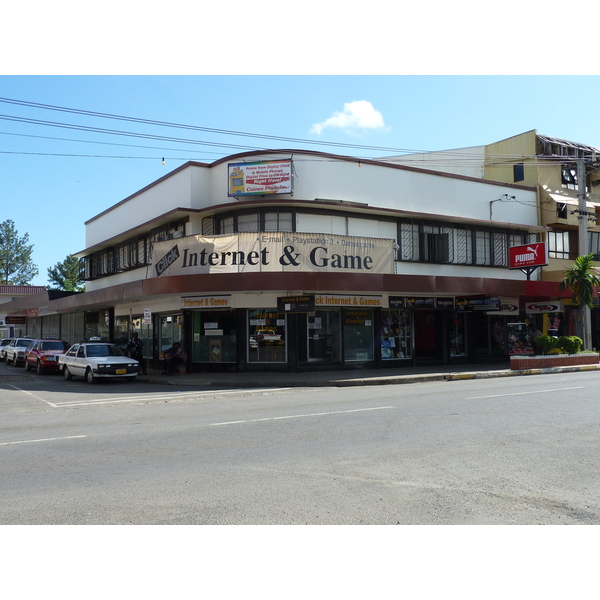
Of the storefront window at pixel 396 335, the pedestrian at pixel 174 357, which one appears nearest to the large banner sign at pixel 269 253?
the pedestrian at pixel 174 357

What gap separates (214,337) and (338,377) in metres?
5.49

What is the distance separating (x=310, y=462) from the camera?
7.76 metres

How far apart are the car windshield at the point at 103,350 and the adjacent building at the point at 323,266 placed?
1788 mm

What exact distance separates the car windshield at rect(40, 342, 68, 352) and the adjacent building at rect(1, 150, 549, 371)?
2.58m

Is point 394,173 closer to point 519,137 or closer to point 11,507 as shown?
point 519,137

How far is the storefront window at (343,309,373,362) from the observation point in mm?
23641

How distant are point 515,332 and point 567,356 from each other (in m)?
3.93

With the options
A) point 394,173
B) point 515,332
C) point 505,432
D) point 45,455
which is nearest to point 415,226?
point 394,173

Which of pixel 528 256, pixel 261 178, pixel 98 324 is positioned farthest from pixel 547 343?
pixel 98 324

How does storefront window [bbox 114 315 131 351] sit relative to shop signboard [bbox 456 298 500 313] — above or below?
below

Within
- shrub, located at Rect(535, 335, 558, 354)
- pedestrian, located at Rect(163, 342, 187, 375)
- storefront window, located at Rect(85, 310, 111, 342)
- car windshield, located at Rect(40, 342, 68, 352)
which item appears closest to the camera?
pedestrian, located at Rect(163, 342, 187, 375)

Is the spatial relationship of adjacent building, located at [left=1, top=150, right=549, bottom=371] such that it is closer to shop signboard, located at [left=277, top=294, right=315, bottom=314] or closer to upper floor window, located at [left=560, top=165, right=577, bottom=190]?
shop signboard, located at [left=277, top=294, right=315, bottom=314]

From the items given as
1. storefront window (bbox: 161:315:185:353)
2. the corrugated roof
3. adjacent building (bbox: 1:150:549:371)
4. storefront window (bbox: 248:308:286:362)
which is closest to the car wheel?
adjacent building (bbox: 1:150:549:371)

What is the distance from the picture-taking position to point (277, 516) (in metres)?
5.48
